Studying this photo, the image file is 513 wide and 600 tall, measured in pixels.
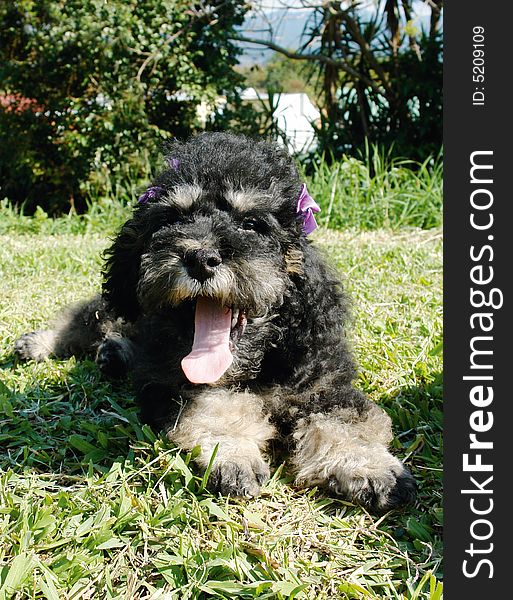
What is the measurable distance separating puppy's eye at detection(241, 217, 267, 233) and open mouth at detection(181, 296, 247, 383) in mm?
376

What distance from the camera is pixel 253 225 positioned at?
3.06 m

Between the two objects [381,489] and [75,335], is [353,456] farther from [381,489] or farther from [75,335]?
[75,335]

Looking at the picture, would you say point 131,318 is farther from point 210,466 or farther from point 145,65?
point 145,65

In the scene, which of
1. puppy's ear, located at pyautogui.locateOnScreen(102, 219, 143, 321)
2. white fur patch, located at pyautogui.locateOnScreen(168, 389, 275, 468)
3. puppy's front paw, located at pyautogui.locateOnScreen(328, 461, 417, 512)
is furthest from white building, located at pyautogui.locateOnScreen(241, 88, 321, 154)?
puppy's front paw, located at pyautogui.locateOnScreen(328, 461, 417, 512)

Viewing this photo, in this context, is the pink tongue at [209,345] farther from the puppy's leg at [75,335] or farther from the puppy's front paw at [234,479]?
the puppy's leg at [75,335]

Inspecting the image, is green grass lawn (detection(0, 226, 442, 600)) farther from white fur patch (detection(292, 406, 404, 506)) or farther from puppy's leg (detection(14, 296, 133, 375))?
puppy's leg (detection(14, 296, 133, 375))

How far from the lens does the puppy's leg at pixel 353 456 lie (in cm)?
270

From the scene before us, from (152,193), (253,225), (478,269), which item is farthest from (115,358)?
(478,269)

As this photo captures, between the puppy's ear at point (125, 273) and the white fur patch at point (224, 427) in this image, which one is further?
the puppy's ear at point (125, 273)

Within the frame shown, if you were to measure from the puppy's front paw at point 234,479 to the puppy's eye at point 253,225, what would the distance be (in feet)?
3.42

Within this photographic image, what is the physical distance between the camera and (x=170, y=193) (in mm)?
3055

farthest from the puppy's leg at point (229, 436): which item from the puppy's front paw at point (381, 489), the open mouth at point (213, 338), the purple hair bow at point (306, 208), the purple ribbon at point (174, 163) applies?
the purple ribbon at point (174, 163)

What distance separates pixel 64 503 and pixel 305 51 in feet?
33.5

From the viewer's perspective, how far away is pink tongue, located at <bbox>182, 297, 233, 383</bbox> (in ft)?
9.58
